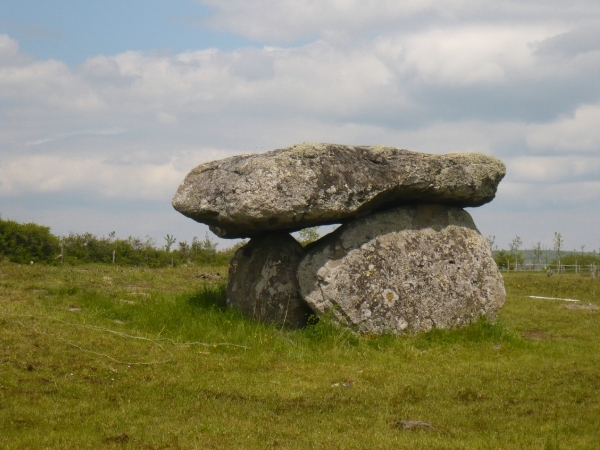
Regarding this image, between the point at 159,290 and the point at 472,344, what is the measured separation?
7.12 meters

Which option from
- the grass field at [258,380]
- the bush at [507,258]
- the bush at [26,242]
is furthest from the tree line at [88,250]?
the bush at [507,258]

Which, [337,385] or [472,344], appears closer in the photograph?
[337,385]

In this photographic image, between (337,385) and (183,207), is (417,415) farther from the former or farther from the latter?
(183,207)

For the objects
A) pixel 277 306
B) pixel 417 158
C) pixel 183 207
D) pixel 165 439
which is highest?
pixel 417 158

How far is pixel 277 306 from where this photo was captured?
1386 cm

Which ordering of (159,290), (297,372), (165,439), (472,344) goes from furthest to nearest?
(159,290)
(472,344)
(297,372)
(165,439)

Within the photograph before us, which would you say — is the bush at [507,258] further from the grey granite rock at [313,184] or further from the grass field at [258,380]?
the grey granite rock at [313,184]

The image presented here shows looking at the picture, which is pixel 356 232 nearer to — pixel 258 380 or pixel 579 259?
pixel 258 380

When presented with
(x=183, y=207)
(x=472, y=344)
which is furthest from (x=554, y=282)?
(x=183, y=207)

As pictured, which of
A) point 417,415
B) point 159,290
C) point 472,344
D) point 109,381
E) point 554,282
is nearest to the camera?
point 417,415

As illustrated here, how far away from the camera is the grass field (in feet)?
25.9

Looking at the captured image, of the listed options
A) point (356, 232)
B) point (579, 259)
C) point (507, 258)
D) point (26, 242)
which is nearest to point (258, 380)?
point (356, 232)

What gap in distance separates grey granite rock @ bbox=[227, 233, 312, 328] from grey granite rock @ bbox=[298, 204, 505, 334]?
540 mm

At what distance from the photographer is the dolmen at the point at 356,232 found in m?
12.8
